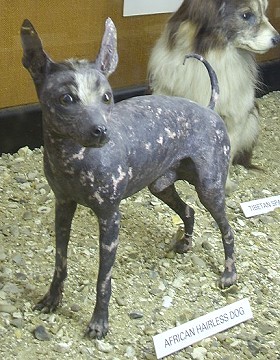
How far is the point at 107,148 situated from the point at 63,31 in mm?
965

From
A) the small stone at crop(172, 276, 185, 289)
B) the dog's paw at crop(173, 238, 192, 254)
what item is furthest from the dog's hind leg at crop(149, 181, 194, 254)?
the small stone at crop(172, 276, 185, 289)

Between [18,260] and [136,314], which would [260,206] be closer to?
[136,314]

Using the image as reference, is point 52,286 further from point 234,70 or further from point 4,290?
point 234,70

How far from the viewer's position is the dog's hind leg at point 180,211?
5.86 ft

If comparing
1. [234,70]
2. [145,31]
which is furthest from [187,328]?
[145,31]

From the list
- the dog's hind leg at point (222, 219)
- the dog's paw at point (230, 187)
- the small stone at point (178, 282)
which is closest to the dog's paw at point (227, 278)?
the dog's hind leg at point (222, 219)

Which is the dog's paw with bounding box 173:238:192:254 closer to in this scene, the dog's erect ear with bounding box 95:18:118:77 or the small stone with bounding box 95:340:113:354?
the small stone with bounding box 95:340:113:354

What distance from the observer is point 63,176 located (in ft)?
4.43

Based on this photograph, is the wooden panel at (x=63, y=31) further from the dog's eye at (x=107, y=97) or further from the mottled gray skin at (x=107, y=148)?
the dog's eye at (x=107, y=97)

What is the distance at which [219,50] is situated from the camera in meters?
2.08

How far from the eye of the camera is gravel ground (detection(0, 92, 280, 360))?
60.1 inches

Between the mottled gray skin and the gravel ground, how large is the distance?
0.06 metres

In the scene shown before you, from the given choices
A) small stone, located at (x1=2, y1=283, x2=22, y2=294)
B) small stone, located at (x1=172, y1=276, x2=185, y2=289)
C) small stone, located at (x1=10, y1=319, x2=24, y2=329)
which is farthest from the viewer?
small stone, located at (x1=172, y1=276, x2=185, y2=289)

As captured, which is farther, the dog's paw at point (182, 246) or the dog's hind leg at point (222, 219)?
the dog's paw at point (182, 246)
